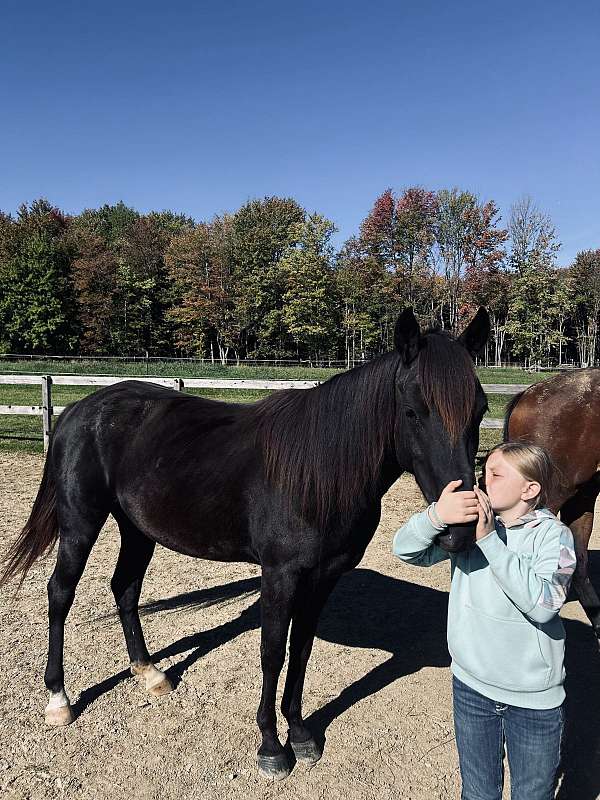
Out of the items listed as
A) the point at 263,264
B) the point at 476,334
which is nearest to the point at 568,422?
the point at 476,334

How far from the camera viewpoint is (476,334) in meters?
2.15

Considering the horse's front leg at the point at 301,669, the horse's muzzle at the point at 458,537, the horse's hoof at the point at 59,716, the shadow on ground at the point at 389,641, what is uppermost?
the horse's muzzle at the point at 458,537

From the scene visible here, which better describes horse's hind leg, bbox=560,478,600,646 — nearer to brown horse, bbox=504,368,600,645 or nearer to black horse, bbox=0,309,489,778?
brown horse, bbox=504,368,600,645

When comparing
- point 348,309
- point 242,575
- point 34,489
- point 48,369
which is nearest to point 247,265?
point 348,309

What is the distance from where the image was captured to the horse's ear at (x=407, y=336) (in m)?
2.01

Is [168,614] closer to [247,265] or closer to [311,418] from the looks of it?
[311,418]

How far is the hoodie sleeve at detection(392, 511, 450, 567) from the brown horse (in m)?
2.53

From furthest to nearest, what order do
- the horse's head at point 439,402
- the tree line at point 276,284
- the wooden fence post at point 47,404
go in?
1. the tree line at point 276,284
2. the wooden fence post at point 47,404
3. the horse's head at point 439,402

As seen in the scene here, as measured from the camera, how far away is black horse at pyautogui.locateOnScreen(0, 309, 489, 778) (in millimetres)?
2033

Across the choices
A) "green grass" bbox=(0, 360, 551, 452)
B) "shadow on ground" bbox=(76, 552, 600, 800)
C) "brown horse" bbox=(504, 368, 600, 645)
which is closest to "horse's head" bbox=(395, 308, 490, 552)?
"shadow on ground" bbox=(76, 552, 600, 800)

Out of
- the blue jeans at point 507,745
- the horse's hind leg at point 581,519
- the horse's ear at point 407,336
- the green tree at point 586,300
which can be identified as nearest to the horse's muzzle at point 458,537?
the blue jeans at point 507,745

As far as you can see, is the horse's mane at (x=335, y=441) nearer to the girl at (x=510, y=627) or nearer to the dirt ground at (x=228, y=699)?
the girl at (x=510, y=627)

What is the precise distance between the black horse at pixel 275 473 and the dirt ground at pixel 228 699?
0.18 m

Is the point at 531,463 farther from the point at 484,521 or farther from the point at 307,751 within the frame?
the point at 307,751
